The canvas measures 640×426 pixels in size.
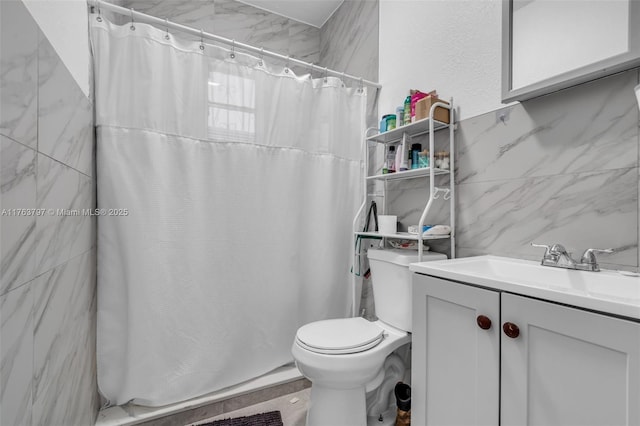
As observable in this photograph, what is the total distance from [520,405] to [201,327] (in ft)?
4.55

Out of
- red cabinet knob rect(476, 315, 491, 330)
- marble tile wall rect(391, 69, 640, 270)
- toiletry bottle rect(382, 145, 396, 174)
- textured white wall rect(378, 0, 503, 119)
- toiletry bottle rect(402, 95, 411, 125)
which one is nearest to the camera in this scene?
red cabinet knob rect(476, 315, 491, 330)

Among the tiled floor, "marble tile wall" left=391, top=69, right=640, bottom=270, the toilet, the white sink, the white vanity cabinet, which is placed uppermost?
"marble tile wall" left=391, top=69, right=640, bottom=270

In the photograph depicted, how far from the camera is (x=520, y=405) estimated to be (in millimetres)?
783

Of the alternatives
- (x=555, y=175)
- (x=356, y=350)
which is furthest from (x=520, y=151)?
(x=356, y=350)

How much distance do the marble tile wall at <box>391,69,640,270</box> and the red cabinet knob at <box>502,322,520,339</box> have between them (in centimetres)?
50

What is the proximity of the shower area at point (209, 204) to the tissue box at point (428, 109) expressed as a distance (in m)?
0.57

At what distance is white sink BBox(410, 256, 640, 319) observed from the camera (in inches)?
26.1

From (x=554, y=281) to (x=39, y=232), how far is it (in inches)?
59.6

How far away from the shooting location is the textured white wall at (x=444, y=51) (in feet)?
4.44

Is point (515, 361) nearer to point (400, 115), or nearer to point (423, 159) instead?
point (423, 159)

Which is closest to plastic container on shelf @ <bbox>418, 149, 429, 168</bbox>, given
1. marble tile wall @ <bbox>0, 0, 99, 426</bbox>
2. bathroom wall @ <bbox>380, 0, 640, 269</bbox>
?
bathroom wall @ <bbox>380, 0, 640, 269</bbox>

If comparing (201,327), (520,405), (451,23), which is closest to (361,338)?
(520,405)

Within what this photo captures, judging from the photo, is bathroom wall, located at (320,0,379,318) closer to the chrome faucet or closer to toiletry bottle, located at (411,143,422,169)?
toiletry bottle, located at (411,143,422,169)

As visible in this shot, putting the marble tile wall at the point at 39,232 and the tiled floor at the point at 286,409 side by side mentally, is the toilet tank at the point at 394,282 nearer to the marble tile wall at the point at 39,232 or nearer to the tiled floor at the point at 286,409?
the tiled floor at the point at 286,409
